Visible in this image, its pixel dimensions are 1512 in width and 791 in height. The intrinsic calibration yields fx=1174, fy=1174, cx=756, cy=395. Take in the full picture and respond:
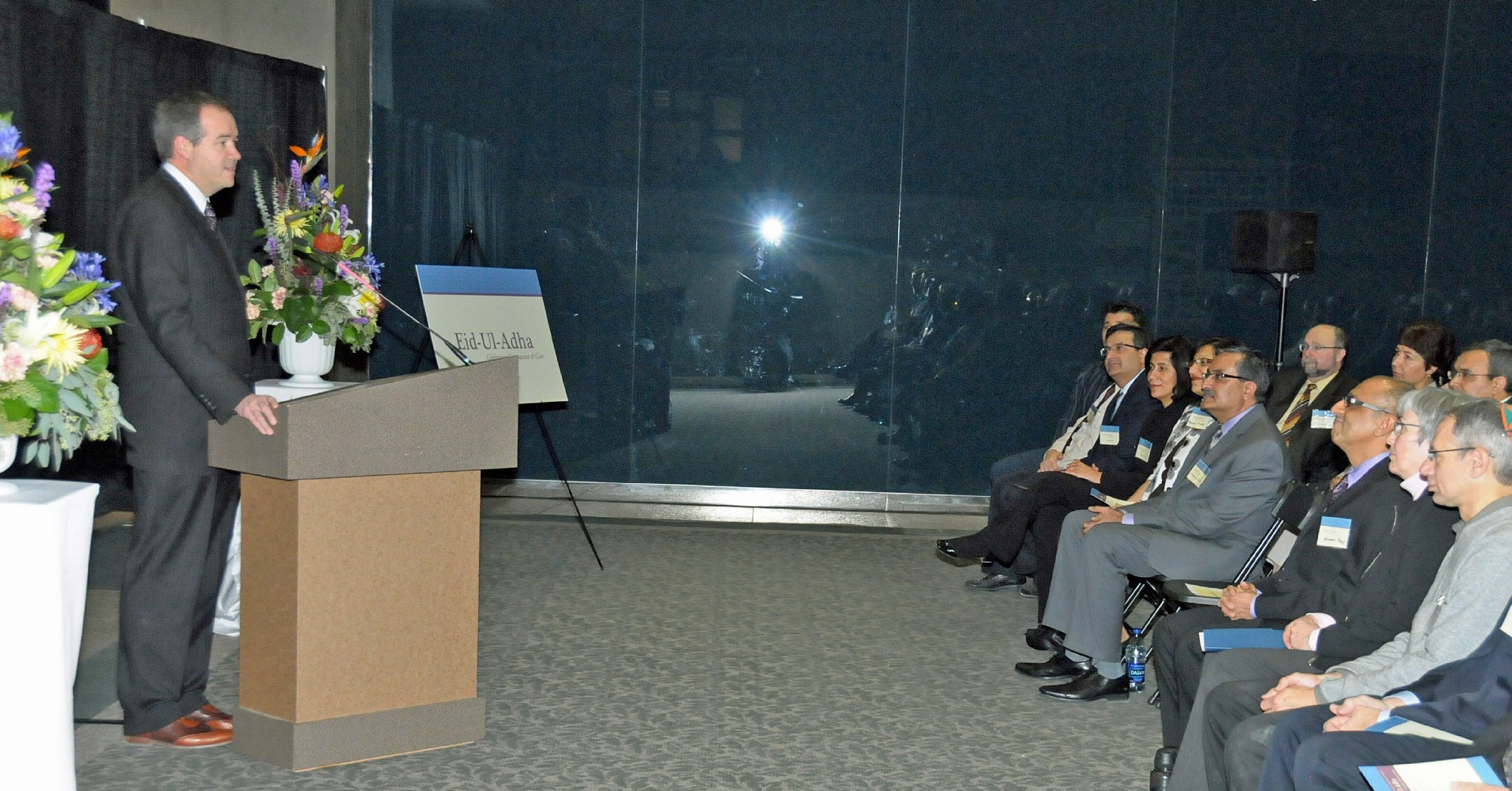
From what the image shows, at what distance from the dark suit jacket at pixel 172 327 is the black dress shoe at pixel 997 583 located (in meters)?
3.55

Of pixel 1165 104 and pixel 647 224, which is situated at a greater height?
pixel 1165 104

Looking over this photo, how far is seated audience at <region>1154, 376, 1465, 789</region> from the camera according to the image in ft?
9.44

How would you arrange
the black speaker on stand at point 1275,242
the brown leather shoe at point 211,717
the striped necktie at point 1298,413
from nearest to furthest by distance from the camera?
the brown leather shoe at point 211,717, the striped necktie at point 1298,413, the black speaker on stand at point 1275,242

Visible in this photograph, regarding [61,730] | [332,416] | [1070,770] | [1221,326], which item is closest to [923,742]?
[1070,770]

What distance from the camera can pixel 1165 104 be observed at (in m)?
7.52

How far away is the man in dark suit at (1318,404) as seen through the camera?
203 inches

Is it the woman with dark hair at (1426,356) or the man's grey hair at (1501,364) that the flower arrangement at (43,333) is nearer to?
the man's grey hair at (1501,364)

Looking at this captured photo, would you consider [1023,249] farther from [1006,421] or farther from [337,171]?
[337,171]

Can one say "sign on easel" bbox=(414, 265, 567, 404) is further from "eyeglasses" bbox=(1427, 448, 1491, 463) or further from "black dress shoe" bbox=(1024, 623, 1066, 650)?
"eyeglasses" bbox=(1427, 448, 1491, 463)

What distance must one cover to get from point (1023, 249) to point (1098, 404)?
2.21 metres

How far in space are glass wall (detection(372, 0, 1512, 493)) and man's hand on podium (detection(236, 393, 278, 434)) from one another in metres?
4.67

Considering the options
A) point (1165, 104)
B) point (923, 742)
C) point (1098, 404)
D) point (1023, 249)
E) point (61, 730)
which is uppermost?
point (1165, 104)

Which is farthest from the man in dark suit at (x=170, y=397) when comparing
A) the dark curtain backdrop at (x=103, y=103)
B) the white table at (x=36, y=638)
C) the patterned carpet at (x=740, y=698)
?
the dark curtain backdrop at (x=103, y=103)

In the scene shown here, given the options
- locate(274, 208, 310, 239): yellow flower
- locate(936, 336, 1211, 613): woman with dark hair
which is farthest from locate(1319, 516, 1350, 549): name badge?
locate(274, 208, 310, 239): yellow flower
